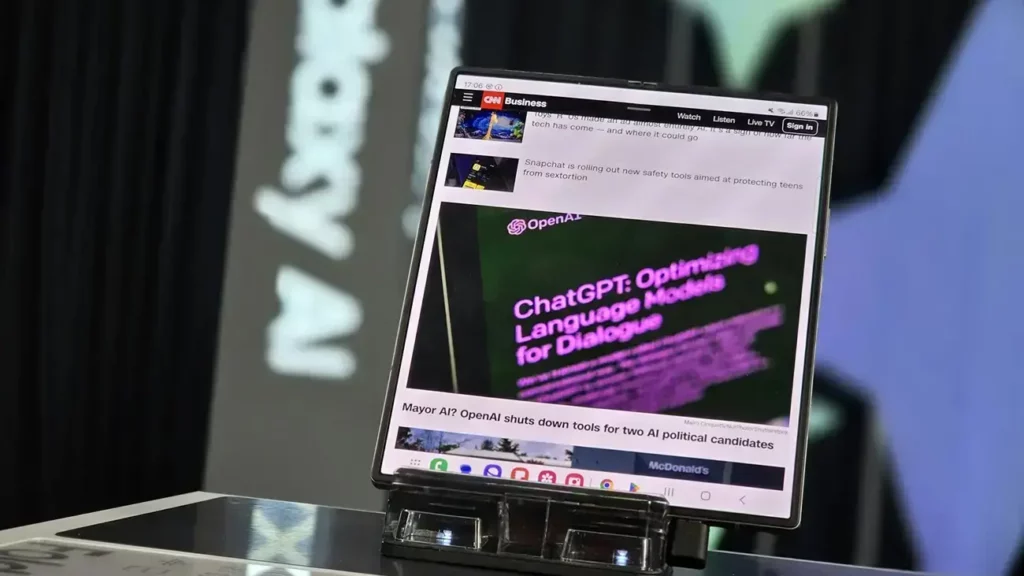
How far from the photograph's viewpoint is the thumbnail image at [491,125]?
0.63 meters

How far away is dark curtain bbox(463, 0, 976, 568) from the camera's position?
1.82 metres

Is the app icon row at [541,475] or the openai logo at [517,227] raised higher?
the openai logo at [517,227]

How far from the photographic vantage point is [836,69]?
1.87 metres

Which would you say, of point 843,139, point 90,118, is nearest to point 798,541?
point 843,139

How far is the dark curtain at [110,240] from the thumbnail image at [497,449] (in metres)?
1.57

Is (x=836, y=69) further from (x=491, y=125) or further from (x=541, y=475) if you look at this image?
(x=541, y=475)

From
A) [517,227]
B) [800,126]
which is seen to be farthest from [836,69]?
[517,227]

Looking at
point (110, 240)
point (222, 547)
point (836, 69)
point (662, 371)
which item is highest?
point (836, 69)

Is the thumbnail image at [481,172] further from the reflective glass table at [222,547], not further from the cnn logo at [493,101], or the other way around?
the reflective glass table at [222,547]

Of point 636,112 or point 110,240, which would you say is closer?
point 636,112

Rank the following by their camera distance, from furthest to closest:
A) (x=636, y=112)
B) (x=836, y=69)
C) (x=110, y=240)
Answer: (x=110, y=240) < (x=836, y=69) < (x=636, y=112)

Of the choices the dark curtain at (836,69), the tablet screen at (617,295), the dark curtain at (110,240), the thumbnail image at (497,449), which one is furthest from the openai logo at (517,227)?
the dark curtain at (110,240)

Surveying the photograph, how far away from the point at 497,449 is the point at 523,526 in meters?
0.05

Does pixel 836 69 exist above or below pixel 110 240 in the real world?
above
